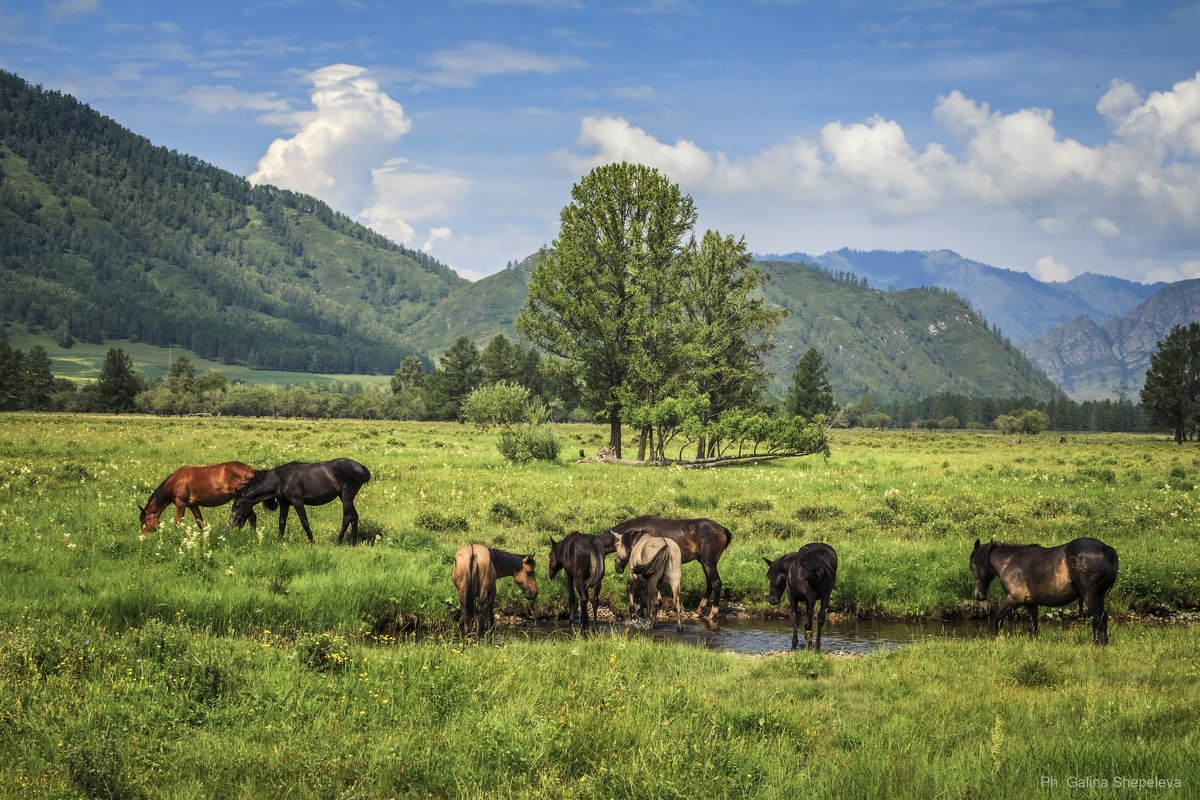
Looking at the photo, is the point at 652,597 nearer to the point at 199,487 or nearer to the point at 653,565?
the point at 653,565

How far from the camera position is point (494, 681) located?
9.42m

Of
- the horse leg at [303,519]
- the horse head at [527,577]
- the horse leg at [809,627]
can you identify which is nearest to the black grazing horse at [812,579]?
the horse leg at [809,627]

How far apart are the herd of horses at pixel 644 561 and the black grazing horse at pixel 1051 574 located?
2 cm

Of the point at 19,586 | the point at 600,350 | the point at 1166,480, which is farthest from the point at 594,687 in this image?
the point at 600,350

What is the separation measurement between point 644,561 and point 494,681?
6179mm

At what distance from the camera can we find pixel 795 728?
8.34 m

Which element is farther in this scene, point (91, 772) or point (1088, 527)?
point (1088, 527)

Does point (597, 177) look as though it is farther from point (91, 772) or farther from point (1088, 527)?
point (91, 772)

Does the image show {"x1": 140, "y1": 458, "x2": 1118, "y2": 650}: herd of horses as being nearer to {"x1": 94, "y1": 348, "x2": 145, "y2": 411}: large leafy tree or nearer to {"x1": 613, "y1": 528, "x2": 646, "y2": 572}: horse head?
{"x1": 613, "y1": 528, "x2": 646, "y2": 572}: horse head

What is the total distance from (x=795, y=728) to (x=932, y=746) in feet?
4.54

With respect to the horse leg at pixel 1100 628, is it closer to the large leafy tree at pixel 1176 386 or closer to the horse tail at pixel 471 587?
the horse tail at pixel 471 587

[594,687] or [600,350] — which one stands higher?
[600,350]

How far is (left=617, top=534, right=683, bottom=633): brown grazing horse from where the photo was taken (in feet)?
49.9

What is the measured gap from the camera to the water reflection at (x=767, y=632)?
1417 cm
